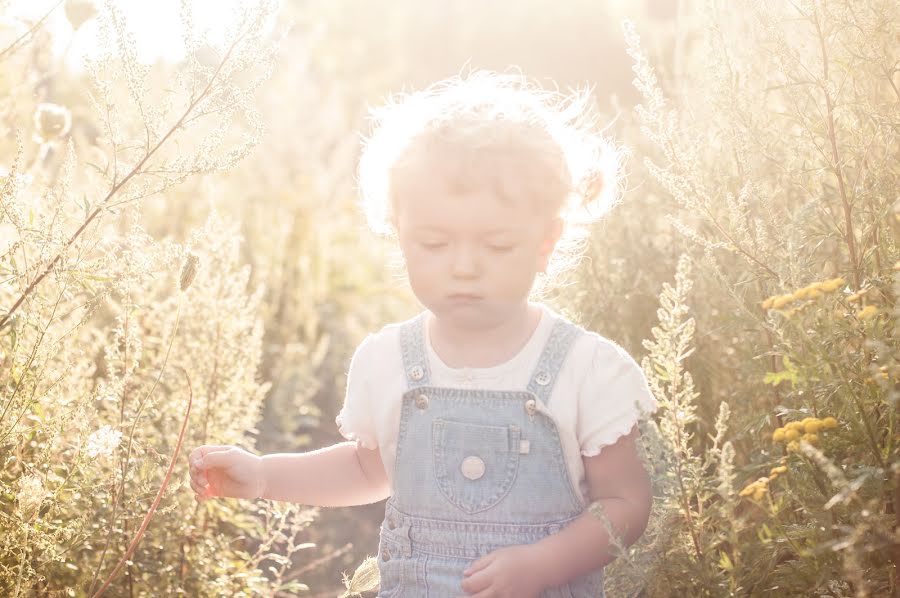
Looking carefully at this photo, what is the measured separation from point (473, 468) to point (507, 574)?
0.84 ft

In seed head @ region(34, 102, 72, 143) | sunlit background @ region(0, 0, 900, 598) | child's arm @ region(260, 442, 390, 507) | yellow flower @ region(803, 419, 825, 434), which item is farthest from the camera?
seed head @ region(34, 102, 72, 143)

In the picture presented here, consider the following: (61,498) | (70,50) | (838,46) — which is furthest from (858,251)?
(70,50)

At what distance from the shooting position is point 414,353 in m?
2.24

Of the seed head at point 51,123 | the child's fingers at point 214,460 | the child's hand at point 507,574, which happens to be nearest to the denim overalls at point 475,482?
the child's hand at point 507,574

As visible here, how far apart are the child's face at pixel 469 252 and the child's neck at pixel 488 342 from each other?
82 millimetres

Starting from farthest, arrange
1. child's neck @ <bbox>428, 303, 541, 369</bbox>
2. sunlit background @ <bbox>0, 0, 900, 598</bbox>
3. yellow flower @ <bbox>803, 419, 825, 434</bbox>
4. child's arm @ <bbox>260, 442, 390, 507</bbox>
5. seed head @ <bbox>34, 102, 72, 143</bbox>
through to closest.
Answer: seed head @ <bbox>34, 102, 72, 143</bbox> < child's arm @ <bbox>260, 442, 390, 507</bbox> < child's neck @ <bbox>428, 303, 541, 369</bbox> < sunlit background @ <bbox>0, 0, 900, 598</bbox> < yellow flower @ <bbox>803, 419, 825, 434</bbox>

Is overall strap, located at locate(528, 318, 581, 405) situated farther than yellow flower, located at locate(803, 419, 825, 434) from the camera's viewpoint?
Yes

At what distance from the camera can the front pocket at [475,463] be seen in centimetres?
209

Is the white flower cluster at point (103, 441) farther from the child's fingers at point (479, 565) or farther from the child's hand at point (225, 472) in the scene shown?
the child's fingers at point (479, 565)

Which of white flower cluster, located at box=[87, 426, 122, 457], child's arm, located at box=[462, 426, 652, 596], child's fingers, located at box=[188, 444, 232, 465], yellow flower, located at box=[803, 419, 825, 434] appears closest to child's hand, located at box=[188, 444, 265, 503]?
child's fingers, located at box=[188, 444, 232, 465]

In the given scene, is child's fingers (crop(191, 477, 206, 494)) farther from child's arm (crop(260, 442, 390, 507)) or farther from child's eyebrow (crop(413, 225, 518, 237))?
child's eyebrow (crop(413, 225, 518, 237))

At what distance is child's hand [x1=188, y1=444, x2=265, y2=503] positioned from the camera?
224 centimetres

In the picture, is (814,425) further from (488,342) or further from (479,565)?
(488,342)

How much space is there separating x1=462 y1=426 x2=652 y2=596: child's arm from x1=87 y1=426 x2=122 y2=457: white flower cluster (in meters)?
0.72
